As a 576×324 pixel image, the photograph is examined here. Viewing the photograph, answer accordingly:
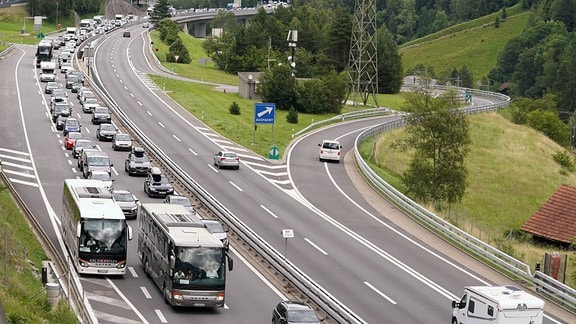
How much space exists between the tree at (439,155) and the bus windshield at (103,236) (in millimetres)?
30653

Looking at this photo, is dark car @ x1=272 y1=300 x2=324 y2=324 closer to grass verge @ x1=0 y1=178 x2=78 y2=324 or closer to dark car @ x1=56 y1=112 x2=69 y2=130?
grass verge @ x1=0 y1=178 x2=78 y2=324

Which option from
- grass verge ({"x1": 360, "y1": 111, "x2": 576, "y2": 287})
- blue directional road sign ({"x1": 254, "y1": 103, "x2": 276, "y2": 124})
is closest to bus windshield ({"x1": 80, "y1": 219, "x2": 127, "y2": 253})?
grass verge ({"x1": 360, "y1": 111, "x2": 576, "y2": 287})

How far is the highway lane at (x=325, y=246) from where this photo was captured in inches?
1748

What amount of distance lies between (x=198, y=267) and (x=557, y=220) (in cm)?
3721

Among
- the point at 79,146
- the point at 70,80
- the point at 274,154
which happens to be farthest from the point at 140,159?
the point at 70,80

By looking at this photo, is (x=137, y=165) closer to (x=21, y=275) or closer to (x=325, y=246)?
(x=325, y=246)

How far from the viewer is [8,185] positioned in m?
58.0

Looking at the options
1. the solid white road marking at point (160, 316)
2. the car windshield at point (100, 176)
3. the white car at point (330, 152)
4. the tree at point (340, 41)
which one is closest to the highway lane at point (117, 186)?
the solid white road marking at point (160, 316)

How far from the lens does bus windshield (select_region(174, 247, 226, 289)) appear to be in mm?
39062

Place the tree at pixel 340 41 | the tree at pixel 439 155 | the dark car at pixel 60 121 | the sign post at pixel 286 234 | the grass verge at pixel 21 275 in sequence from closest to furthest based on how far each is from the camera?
the grass verge at pixel 21 275 < the sign post at pixel 286 234 < the tree at pixel 439 155 < the dark car at pixel 60 121 < the tree at pixel 340 41

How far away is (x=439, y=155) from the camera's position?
69688 millimetres

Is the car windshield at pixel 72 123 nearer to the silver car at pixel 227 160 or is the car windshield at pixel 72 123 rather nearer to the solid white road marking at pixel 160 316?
the silver car at pixel 227 160

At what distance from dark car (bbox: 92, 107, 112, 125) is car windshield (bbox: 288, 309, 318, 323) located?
56690mm

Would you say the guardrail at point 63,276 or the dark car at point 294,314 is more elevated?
the dark car at point 294,314
